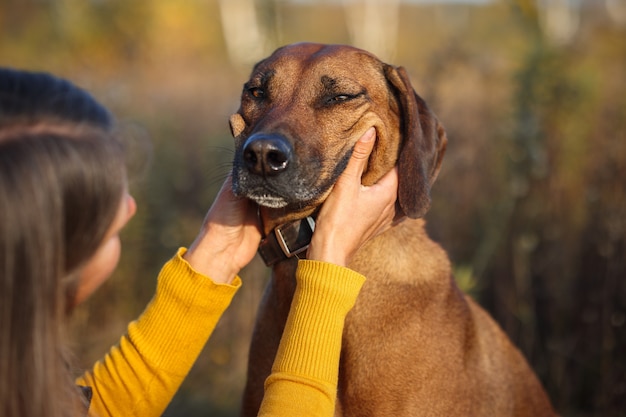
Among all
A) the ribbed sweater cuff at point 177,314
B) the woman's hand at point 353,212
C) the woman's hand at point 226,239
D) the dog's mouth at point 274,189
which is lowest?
the ribbed sweater cuff at point 177,314

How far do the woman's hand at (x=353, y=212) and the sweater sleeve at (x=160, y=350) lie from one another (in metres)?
0.54

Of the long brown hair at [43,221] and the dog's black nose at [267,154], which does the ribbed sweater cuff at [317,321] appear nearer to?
the dog's black nose at [267,154]

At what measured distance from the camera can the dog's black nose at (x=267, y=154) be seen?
2.61 metres

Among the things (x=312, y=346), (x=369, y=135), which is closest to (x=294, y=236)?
(x=369, y=135)

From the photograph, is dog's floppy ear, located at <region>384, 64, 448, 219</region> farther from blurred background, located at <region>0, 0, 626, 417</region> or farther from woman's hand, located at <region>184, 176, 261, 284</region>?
blurred background, located at <region>0, 0, 626, 417</region>

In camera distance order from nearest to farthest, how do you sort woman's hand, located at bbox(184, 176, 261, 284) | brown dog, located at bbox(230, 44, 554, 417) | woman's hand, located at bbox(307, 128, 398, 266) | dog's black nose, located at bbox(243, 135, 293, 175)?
woman's hand, located at bbox(307, 128, 398, 266)
dog's black nose, located at bbox(243, 135, 293, 175)
brown dog, located at bbox(230, 44, 554, 417)
woman's hand, located at bbox(184, 176, 261, 284)

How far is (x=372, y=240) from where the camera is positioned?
3035 mm

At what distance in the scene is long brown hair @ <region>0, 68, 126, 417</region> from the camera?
68.7 inches

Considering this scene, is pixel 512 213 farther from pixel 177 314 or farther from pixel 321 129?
pixel 177 314

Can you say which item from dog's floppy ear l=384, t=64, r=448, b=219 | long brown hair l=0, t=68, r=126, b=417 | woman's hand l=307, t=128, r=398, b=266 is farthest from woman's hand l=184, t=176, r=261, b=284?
long brown hair l=0, t=68, r=126, b=417

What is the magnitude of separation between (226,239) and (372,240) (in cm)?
65

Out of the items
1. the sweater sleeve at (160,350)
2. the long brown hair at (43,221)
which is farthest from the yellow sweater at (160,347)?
the long brown hair at (43,221)

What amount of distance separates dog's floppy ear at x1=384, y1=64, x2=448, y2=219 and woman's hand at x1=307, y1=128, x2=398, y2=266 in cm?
7

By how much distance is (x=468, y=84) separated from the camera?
24.6ft
